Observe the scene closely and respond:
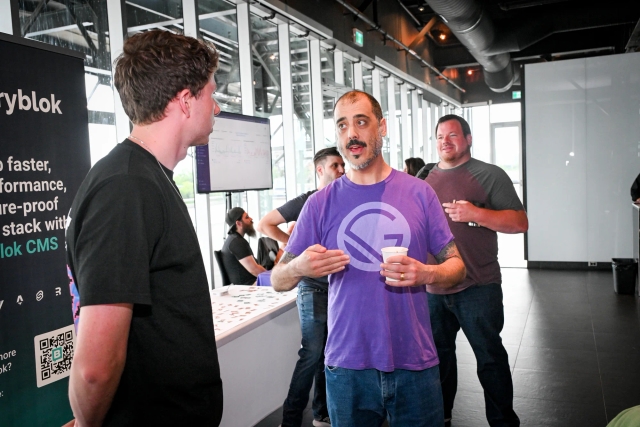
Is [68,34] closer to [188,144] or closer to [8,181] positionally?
[8,181]

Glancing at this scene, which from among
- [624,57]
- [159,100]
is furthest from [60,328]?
[624,57]

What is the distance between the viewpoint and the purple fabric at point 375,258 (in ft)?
5.80

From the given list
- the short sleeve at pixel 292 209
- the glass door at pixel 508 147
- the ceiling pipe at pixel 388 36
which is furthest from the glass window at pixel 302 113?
the glass door at pixel 508 147

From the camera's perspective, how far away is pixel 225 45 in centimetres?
567

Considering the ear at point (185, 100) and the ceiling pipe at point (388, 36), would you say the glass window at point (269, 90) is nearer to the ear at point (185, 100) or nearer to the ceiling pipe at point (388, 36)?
the ceiling pipe at point (388, 36)

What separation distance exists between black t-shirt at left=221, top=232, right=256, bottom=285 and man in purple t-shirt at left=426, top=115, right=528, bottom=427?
1.87 metres

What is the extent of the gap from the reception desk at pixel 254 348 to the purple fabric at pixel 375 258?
32.7 inches

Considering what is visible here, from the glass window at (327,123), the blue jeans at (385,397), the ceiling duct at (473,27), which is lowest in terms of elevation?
the blue jeans at (385,397)

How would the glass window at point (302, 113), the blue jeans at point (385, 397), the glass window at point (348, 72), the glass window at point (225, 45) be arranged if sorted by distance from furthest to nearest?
1. the glass window at point (348, 72)
2. the glass window at point (302, 113)
3. the glass window at point (225, 45)
4. the blue jeans at point (385, 397)

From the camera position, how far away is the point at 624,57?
7.70 meters

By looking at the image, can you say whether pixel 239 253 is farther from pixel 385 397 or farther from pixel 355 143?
pixel 385 397

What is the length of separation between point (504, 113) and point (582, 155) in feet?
28.6

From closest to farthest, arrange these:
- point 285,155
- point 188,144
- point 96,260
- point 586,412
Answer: point 96,260, point 188,144, point 586,412, point 285,155

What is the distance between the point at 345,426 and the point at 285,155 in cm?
500
